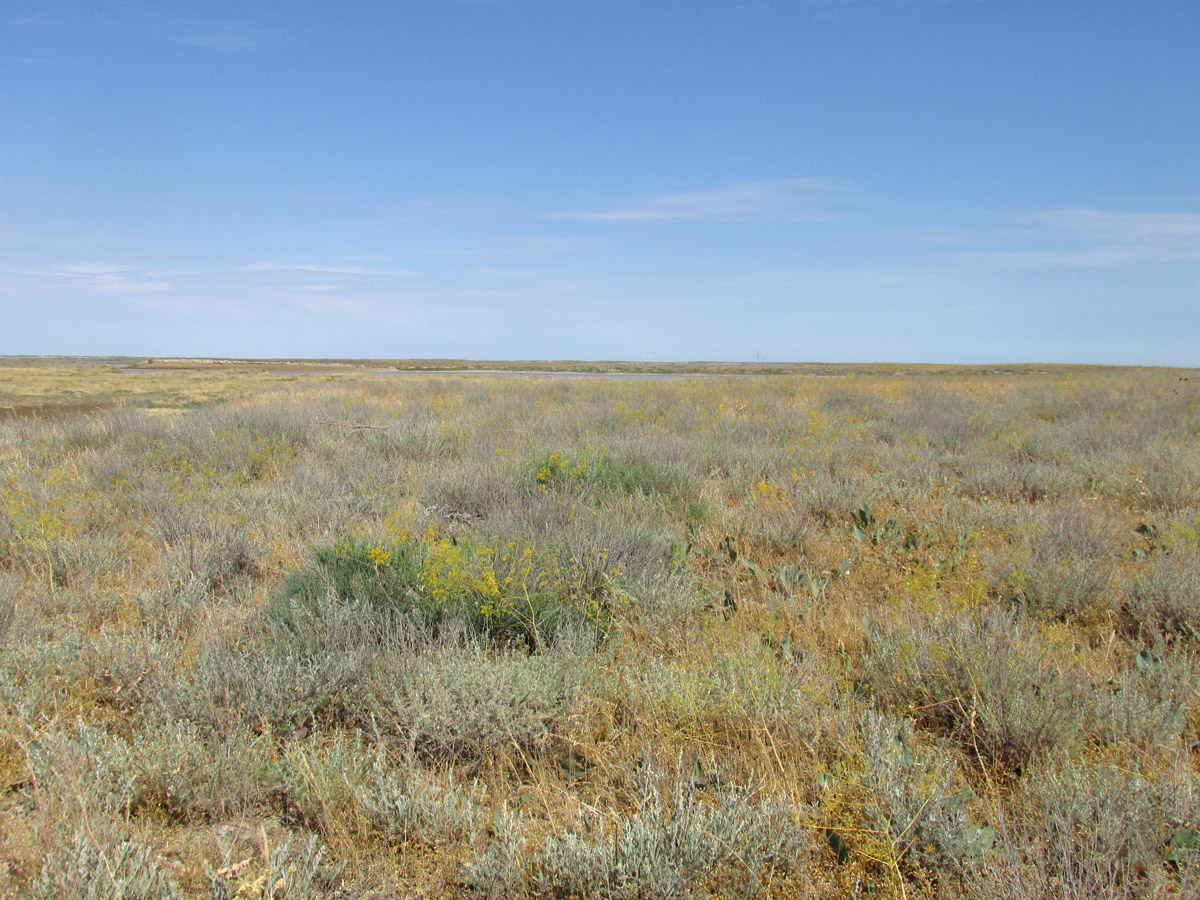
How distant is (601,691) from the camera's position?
105 inches

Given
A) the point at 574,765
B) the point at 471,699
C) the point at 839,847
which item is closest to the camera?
the point at 839,847

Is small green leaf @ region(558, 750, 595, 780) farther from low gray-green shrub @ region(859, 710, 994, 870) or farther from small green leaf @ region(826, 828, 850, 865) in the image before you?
low gray-green shrub @ region(859, 710, 994, 870)

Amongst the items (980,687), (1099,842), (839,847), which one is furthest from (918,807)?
(980,687)

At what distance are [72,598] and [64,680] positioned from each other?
3.62ft

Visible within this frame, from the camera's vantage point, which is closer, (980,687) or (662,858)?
(662,858)

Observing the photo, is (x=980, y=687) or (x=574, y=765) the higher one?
(x=980, y=687)

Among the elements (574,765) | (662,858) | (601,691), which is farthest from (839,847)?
(601,691)

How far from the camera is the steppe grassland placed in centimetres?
181

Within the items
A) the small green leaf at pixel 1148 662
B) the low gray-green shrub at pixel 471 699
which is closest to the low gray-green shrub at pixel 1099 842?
the small green leaf at pixel 1148 662

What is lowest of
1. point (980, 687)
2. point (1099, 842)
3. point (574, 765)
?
point (574, 765)

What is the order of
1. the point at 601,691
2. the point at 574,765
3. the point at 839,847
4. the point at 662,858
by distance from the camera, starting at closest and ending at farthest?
the point at 662,858
the point at 839,847
the point at 574,765
the point at 601,691

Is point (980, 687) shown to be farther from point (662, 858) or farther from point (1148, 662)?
point (662, 858)

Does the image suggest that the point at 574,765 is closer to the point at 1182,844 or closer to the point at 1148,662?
the point at 1182,844

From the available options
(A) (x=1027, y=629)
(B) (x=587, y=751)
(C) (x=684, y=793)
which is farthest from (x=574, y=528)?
(A) (x=1027, y=629)
